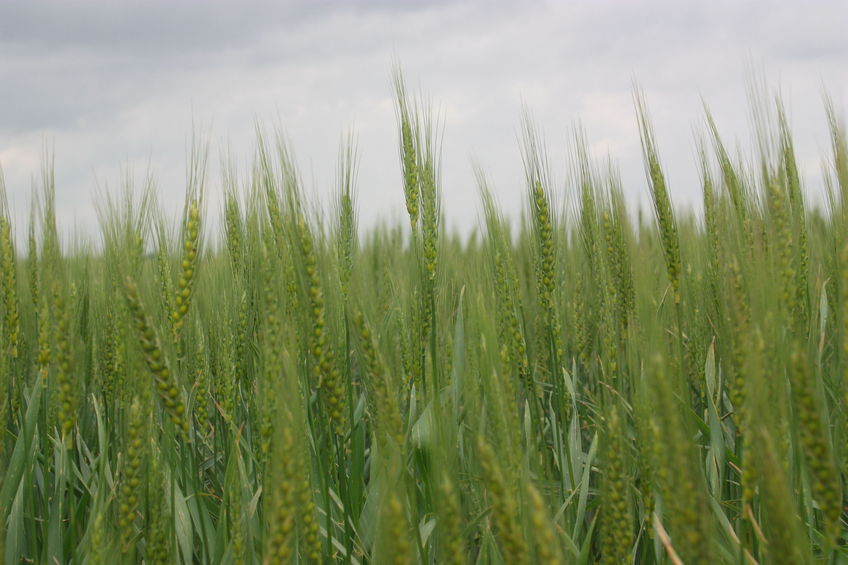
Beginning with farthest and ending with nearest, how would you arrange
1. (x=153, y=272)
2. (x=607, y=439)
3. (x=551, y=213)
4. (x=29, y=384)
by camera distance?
(x=29, y=384) < (x=551, y=213) < (x=153, y=272) < (x=607, y=439)

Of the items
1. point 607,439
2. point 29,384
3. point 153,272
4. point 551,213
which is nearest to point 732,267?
point 607,439

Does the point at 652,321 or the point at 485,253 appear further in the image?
the point at 485,253

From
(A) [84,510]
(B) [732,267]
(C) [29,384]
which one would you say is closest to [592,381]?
(B) [732,267]

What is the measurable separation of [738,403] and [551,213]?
3.56 ft

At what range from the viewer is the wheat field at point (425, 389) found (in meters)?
1.12

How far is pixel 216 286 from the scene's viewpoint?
96.3 inches

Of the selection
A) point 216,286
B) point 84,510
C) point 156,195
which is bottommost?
point 84,510

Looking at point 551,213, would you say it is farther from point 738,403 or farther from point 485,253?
point 738,403

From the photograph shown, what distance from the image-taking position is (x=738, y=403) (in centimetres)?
135

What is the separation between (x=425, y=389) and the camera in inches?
83.7

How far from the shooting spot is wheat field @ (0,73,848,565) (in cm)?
112

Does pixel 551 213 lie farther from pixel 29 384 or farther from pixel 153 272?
pixel 29 384

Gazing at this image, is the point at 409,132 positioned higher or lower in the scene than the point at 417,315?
higher

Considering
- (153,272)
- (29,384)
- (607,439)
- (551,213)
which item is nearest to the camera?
(607,439)
